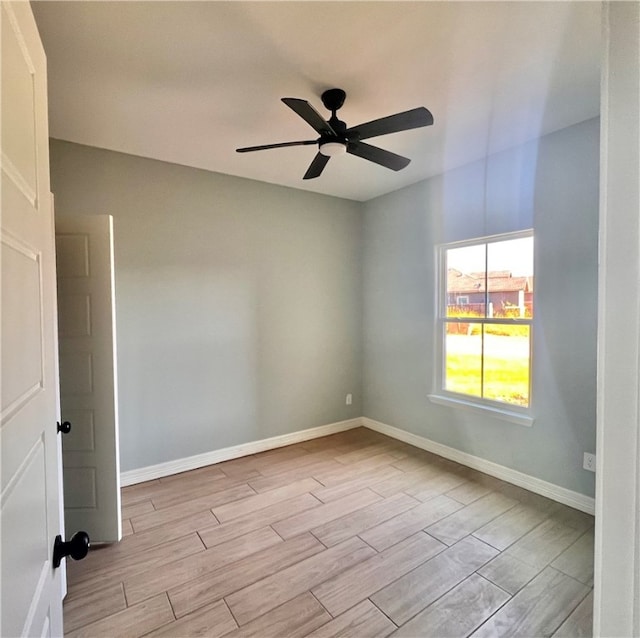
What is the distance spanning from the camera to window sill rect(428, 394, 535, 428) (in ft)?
9.23

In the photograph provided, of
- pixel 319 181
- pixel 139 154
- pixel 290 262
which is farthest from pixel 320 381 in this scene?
pixel 139 154

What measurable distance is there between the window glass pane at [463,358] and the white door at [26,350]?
314 centimetres

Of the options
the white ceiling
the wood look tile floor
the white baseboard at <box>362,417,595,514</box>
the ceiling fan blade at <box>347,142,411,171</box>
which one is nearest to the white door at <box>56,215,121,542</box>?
the wood look tile floor

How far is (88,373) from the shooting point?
2.12m

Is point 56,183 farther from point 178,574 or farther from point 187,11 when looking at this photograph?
point 178,574

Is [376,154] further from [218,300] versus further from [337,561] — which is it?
[337,561]

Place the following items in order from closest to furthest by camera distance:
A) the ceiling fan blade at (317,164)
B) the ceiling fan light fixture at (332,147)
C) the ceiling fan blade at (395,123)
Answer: the ceiling fan blade at (395,123) < the ceiling fan light fixture at (332,147) < the ceiling fan blade at (317,164)

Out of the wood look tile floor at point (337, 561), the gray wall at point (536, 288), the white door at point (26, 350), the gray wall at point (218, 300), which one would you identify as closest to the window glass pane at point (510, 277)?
the gray wall at point (536, 288)

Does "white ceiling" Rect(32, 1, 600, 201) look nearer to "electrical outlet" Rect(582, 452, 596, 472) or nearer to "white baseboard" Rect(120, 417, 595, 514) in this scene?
"electrical outlet" Rect(582, 452, 596, 472)

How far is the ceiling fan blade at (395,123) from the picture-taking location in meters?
1.75

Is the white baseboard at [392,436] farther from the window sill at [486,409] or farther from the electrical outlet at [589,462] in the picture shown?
the window sill at [486,409]

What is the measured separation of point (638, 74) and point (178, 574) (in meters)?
2.57

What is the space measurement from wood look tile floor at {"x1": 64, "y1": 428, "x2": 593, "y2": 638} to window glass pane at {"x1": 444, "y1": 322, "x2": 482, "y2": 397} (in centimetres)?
77

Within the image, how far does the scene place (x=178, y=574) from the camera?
1.94m
